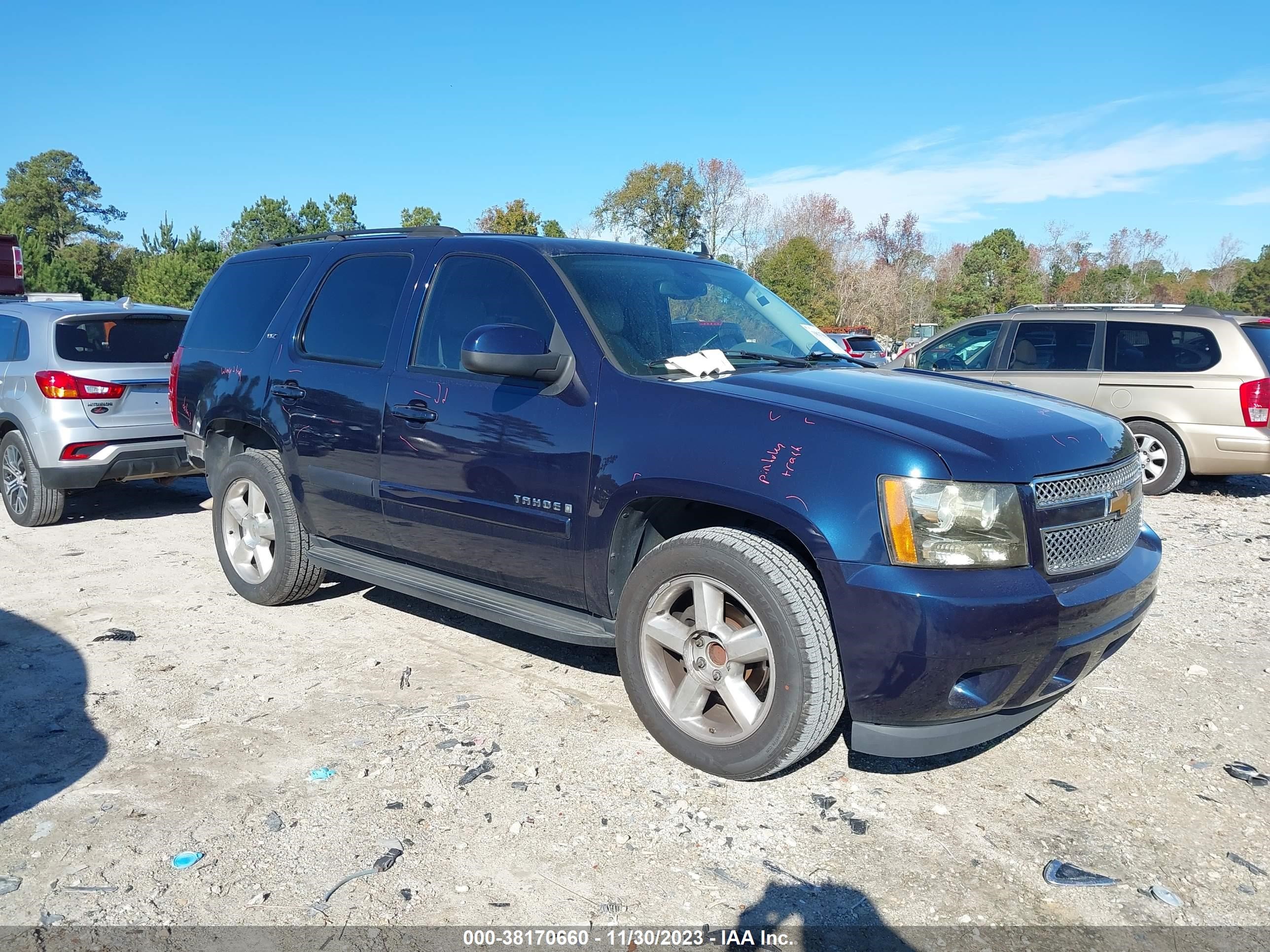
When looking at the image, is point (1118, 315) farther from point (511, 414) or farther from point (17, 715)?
point (17, 715)

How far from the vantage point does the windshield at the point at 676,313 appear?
381 centimetres

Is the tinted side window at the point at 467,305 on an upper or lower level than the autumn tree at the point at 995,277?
lower

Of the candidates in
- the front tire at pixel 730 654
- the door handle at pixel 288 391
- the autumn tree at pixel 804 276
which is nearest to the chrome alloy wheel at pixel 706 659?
the front tire at pixel 730 654

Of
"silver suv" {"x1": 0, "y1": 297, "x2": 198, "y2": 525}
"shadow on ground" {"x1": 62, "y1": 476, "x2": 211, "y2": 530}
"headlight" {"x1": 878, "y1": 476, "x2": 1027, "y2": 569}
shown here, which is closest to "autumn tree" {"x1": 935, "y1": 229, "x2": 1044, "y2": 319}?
"shadow on ground" {"x1": 62, "y1": 476, "x2": 211, "y2": 530}

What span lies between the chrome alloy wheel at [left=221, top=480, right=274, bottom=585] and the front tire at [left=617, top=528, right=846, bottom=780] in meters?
2.63

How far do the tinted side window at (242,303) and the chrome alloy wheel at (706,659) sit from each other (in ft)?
9.97

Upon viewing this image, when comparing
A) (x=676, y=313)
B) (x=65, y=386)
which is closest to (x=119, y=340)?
(x=65, y=386)

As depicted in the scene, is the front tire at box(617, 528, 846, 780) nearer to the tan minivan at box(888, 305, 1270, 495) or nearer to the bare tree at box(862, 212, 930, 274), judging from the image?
the tan minivan at box(888, 305, 1270, 495)

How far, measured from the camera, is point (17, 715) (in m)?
3.83

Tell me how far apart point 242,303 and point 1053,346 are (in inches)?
306

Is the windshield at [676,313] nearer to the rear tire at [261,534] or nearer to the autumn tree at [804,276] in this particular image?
the rear tire at [261,534]

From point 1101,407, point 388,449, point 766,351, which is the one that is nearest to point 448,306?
point 388,449

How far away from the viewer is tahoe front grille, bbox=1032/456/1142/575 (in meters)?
3.01

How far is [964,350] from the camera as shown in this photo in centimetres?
1027
